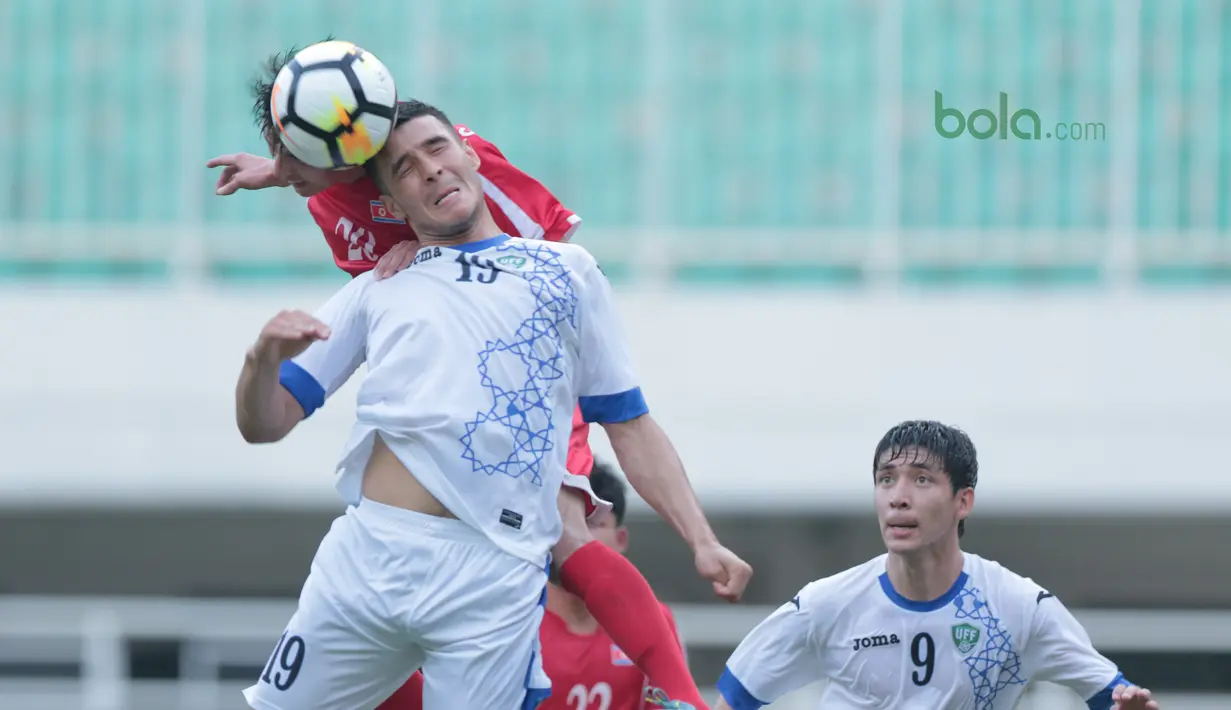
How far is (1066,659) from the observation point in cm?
557

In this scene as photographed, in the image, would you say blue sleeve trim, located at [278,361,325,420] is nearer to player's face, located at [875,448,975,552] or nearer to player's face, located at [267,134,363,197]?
player's face, located at [267,134,363,197]

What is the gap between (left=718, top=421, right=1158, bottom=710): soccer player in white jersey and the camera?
Result: 18.2ft

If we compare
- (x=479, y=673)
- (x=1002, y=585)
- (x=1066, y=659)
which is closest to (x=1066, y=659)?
(x=1066, y=659)

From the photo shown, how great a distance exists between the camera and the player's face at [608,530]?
5.68 metres

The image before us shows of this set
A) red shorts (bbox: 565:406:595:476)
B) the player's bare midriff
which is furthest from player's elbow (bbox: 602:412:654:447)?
the player's bare midriff

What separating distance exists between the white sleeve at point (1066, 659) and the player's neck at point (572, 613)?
1.36m

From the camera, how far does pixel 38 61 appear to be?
40.8ft

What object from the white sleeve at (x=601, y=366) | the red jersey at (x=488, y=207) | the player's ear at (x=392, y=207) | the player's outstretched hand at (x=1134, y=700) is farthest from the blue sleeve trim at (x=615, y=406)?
the player's outstretched hand at (x=1134, y=700)

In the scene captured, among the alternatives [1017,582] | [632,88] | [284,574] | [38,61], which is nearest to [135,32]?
[38,61]

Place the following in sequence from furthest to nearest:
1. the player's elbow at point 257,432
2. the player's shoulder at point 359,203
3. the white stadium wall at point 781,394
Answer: the white stadium wall at point 781,394, the player's shoulder at point 359,203, the player's elbow at point 257,432

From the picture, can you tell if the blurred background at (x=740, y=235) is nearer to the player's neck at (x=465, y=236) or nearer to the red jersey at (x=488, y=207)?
the red jersey at (x=488, y=207)

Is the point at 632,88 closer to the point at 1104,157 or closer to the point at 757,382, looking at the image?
the point at 757,382

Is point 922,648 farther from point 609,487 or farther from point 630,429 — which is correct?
point 630,429

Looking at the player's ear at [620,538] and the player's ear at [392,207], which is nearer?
the player's ear at [392,207]
